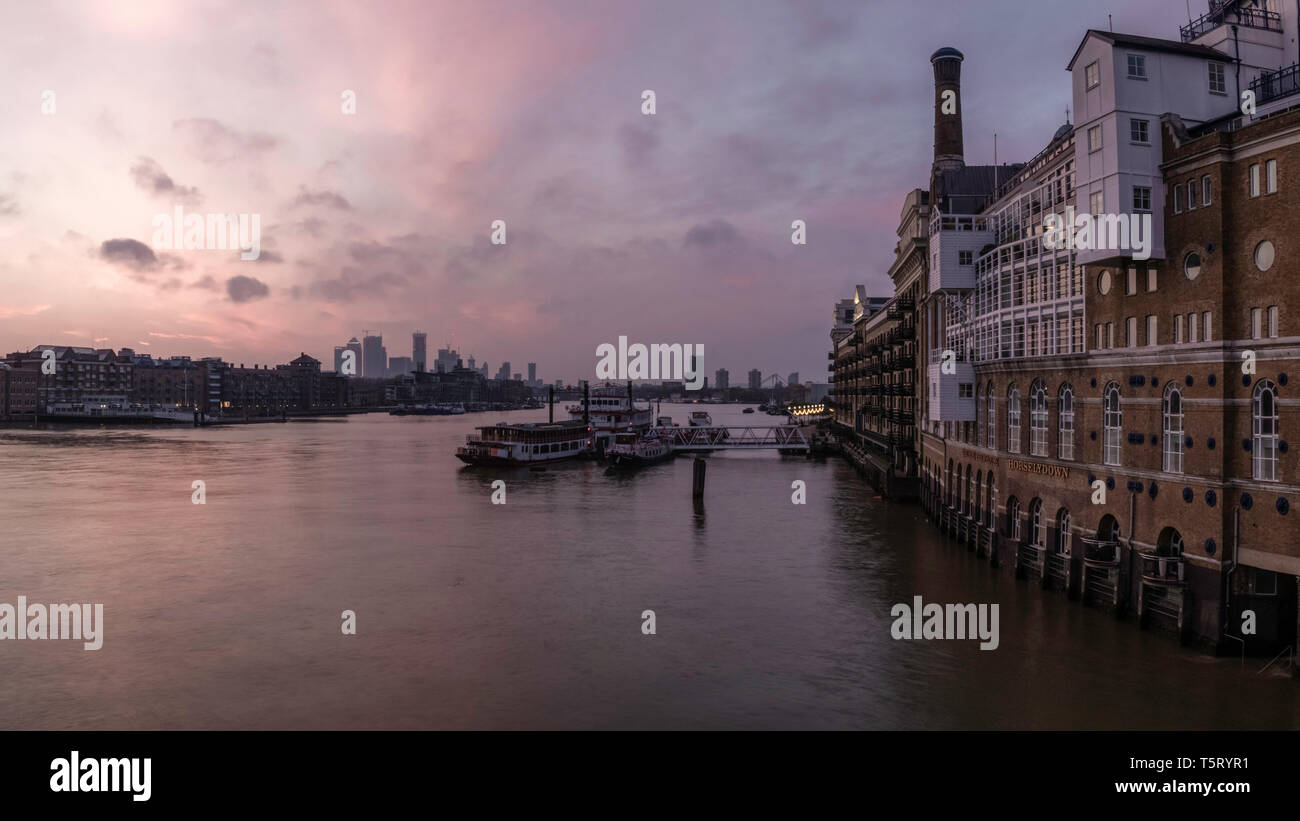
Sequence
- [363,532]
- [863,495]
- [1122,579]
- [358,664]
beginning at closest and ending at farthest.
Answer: [358,664] → [1122,579] → [363,532] → [863,495]

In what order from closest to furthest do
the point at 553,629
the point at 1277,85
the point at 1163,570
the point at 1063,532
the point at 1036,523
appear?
1. the point at 1163,570
2. the point at 1277,85
3. the point at 553,629
4. the point at 1063,532
5. the point at 1036,523

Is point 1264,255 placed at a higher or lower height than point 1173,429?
higher

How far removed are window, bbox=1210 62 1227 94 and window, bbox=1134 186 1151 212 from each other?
5.90m

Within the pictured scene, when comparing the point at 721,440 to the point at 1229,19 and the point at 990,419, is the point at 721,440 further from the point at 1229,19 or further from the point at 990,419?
the point at 1229,19

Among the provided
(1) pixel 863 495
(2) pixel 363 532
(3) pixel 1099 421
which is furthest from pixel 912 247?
(2) pixel 363 532

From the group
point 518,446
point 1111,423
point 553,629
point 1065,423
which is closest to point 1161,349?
point 1111,423

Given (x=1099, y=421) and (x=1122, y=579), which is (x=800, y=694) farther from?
(x=1099, y=421)

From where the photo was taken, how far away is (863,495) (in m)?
70.4

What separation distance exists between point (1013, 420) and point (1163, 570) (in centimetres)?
1167

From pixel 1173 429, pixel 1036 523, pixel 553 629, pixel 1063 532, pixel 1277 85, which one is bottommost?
pixel 553 629

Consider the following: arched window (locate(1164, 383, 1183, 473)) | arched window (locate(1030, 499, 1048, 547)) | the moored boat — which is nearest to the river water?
arched window (locate(1030, 499, 1048, 547))

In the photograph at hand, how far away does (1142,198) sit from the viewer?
27875mm

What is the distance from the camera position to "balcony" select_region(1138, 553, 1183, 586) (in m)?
26.1
